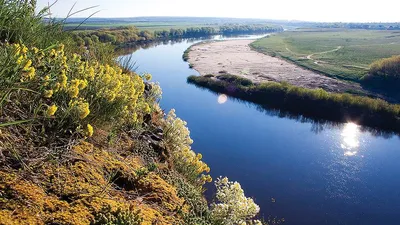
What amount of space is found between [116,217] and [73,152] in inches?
42.5

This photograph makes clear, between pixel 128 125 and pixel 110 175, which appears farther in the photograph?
pixel 128 125

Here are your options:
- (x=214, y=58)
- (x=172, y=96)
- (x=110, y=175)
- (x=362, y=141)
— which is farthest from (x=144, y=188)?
(x=214, y=58)

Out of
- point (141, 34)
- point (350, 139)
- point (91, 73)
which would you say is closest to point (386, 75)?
point (350, 139)

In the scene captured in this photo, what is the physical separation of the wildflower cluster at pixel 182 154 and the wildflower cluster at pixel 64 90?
150 cm

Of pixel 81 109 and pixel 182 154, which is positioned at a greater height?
pixel 81 109

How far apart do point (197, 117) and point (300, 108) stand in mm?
11667

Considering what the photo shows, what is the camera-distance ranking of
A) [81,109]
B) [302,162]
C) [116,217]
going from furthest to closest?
[302,162], [81,109], [116,217]

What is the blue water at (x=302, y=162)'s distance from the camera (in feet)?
51.8

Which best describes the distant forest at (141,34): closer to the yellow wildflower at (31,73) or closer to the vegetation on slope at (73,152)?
the vegetation on slope at (73,152)

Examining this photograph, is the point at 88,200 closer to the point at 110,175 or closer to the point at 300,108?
Result: the point at 110,175

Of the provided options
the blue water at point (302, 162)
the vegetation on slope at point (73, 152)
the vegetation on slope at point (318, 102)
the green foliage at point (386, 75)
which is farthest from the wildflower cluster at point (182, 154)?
the green foliage at point (386, 75)

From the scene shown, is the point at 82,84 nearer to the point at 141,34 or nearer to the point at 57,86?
the point at 57,86

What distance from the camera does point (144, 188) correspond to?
409cm

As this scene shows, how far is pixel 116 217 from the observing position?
3146 millimetres
